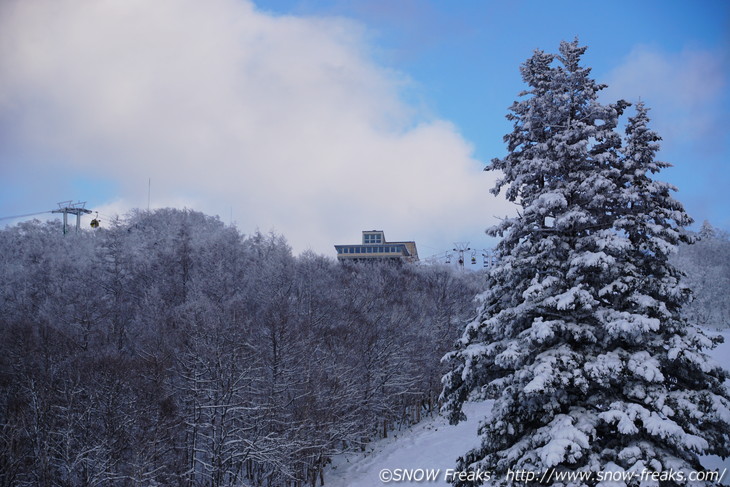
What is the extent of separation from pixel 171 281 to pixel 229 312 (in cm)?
1876

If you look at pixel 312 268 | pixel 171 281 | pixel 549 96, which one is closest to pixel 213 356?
pixel 549 96

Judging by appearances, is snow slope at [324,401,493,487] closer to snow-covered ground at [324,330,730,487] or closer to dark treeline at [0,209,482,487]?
snow-covered ground at [324,330,730,487]

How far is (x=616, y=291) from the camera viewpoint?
10797 mm

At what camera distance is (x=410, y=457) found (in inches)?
1077

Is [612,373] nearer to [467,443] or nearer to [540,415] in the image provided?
[540,415]

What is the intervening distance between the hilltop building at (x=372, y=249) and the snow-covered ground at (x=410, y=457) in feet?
222

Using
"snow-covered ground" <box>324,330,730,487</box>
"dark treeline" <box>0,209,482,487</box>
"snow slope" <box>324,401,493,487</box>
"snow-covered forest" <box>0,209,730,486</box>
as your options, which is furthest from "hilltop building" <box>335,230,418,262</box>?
"snow slope" <box>324,401,493,487</box>

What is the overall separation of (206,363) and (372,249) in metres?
79.6

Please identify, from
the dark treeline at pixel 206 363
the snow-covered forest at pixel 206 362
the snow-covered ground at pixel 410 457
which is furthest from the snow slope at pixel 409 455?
the dark treeline at pixel 206 363

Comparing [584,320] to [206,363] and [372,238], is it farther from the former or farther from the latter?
[372,238]

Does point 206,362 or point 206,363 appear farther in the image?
point 206,362

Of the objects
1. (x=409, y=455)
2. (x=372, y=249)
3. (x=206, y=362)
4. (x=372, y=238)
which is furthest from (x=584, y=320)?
(x=372, y=238)

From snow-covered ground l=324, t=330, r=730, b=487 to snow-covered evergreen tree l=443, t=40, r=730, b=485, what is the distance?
1115cm

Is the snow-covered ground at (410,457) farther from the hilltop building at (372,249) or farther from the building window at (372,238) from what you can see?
the building window at (372,238)
